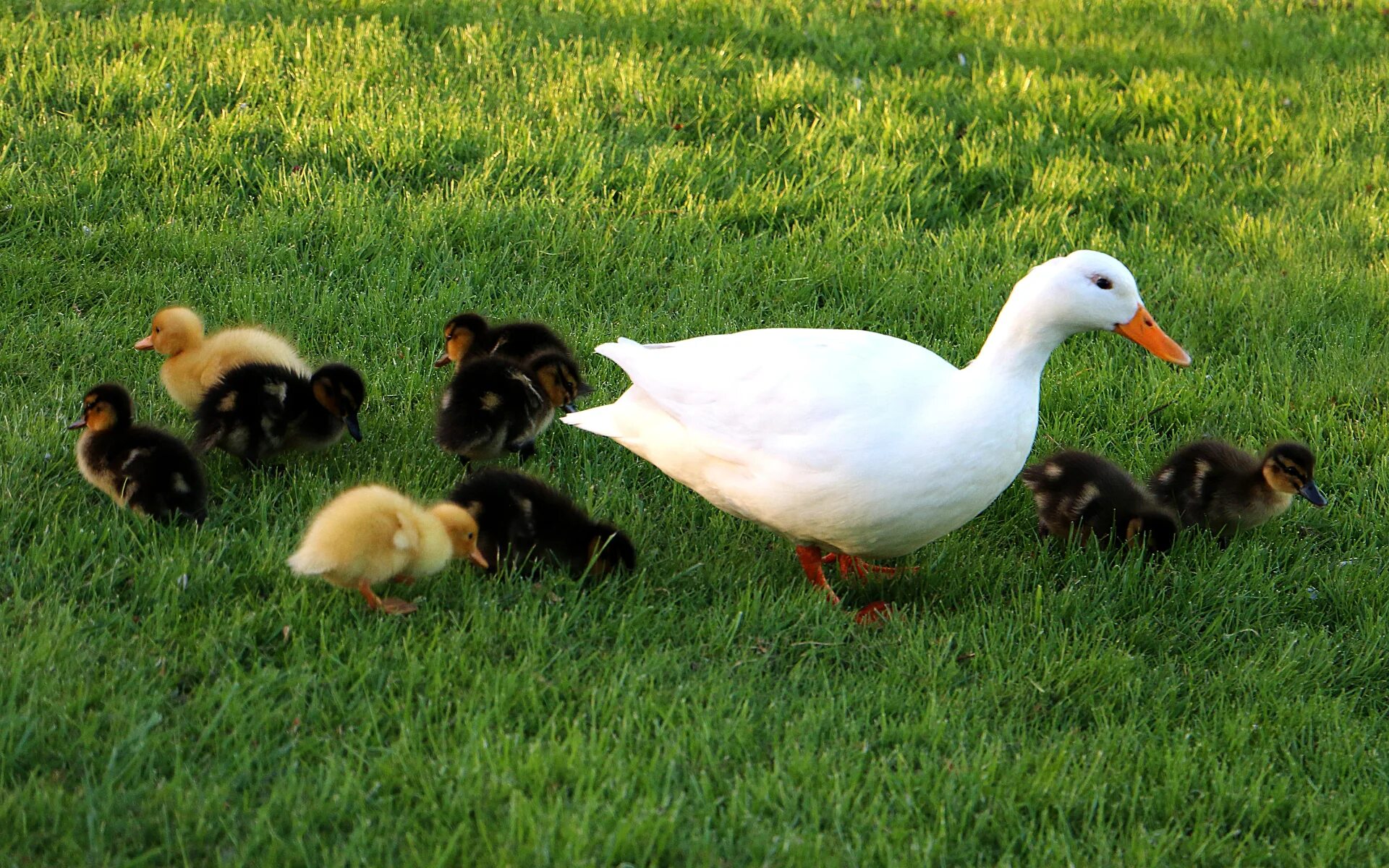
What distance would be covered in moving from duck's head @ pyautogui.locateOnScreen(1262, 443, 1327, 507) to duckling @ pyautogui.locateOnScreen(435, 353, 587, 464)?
238cm

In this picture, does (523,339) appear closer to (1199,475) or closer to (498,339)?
(498,339)

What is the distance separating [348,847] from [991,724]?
168cm

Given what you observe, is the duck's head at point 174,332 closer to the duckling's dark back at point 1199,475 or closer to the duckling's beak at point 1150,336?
the duckling's beak at point 1150,336

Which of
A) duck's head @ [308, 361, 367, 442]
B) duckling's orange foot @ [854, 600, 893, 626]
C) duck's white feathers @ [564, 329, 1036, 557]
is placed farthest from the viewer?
duck's head @ [308, 361, 367, 442]

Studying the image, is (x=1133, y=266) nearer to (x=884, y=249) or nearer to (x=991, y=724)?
(x=884, y=249)

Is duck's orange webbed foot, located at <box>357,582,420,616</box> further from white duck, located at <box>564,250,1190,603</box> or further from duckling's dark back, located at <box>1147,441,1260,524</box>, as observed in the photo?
duckling's dark back, located at <box>1147,441,1260,524</box>

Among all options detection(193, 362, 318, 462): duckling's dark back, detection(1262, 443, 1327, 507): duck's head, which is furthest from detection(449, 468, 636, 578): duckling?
detection(1262, 443, 1327, 507): duck's head

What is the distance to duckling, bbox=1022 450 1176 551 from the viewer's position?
443 centimetres

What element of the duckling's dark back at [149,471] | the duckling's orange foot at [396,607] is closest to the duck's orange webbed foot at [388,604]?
the duckling's orange foot at [396,607]

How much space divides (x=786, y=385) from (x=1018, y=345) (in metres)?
0.68

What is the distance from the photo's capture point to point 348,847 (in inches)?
112

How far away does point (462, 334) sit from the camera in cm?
511

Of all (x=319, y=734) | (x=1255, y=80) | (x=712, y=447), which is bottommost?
(x=319, y=734)

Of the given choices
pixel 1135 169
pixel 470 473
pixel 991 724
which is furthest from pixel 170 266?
pixel 1135 169
